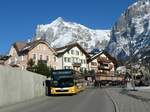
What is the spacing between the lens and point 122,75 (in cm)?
17388

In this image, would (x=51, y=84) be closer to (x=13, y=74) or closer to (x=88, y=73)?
(x=13, y=74)

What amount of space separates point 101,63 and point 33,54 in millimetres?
38942

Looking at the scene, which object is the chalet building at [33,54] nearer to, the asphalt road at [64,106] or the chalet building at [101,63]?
the chalet building at [101,63]

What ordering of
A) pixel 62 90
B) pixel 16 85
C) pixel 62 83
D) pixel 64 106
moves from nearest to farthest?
1. pixel 64 106
2. pixel 16 85
3. pixel 62 90
4. pixel 62 83

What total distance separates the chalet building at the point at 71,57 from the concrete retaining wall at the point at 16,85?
304 ft

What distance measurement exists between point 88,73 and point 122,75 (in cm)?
2863

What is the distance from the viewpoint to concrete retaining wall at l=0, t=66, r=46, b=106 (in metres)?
32.6

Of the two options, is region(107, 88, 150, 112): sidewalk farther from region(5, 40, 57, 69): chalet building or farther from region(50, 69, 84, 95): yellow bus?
region(5, 40, 57, 69): chalet building

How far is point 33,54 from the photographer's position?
130m

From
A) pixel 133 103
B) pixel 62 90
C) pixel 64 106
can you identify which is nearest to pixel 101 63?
pixel 62 90

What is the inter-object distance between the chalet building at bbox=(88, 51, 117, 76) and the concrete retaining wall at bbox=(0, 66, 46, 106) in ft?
368

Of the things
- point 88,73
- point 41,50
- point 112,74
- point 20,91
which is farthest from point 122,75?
point 20,91

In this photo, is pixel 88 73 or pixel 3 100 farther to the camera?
pixel 88 73

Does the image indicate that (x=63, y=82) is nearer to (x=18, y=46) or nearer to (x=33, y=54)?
(x=33, y=54)
